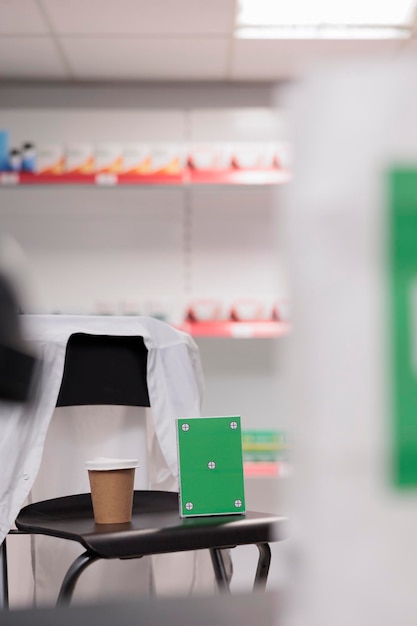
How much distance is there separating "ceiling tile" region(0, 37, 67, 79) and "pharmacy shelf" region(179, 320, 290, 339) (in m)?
1.35

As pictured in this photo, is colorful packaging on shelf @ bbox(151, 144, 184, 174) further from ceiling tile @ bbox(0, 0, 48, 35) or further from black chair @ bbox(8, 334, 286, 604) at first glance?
black chair @ bbox(8, 334, 286, 604)

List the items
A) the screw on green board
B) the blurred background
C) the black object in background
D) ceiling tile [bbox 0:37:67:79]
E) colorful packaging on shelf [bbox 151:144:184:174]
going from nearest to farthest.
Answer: the screw on green board
the black object in background
the blurred background
ceiling tile [bbox 0:37:67:79]
colorful packaging on shelf [bbox 151:144:184:174]

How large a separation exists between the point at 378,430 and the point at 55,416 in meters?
1.43

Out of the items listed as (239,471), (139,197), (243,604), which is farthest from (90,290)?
(243,604)

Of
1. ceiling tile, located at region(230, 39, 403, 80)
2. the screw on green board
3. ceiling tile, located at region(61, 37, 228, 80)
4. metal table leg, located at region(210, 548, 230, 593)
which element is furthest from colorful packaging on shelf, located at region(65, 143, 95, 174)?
the screw on green board

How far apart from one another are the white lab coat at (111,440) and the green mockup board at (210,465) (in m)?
0.31

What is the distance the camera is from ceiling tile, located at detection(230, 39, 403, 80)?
353cm

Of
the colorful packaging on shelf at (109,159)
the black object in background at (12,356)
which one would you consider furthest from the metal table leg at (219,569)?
the colorful packaging on shelf at (109,159)

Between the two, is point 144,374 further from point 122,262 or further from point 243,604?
point 122,262

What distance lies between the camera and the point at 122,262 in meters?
3.93

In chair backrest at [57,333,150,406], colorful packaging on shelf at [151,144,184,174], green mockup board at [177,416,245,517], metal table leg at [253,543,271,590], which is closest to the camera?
green mockup board at [177,416,245,517]

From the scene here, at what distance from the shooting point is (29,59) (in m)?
3.70

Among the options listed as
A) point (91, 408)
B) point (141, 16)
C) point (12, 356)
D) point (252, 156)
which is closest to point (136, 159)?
point (252, 156)

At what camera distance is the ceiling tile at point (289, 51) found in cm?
353
